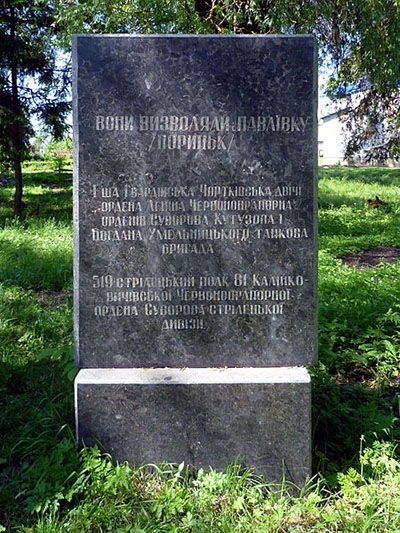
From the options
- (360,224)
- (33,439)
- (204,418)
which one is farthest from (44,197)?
(204,418)

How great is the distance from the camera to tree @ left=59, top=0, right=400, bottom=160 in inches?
354

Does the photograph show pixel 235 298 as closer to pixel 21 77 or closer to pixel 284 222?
pixel 284 222

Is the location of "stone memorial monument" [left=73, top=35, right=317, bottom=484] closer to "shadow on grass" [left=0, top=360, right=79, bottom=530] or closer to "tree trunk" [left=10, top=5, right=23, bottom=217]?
"shadow on grass" [left=0, top=360, right=79, bottom=530]

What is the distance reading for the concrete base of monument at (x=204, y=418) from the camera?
8.84 feet

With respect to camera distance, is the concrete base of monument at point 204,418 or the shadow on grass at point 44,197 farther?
the shadow on grass at point 44,197

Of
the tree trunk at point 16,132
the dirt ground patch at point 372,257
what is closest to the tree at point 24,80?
the tree trunk at point 16,132

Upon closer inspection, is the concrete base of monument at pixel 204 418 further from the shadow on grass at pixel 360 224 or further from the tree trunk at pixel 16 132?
the tree trunk at pixel 16 132

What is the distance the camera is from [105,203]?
2.71 meters

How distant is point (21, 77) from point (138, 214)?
1211 centimetres

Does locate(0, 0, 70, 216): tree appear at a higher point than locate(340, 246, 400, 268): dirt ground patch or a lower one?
higher

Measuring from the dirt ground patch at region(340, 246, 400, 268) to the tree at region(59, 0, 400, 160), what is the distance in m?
3.37

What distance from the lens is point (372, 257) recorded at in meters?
8.13

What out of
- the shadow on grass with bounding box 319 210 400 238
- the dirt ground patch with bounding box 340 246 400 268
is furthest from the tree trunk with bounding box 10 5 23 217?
the dirt ground patch with bounding box 340 246 400 268

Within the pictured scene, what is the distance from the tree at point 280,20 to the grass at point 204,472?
216 inches
